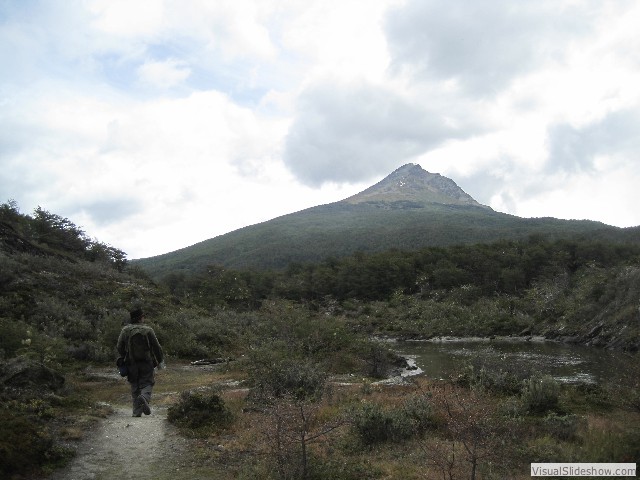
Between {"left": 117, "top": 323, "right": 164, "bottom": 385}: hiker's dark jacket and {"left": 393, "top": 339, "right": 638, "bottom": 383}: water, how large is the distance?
9996 mm

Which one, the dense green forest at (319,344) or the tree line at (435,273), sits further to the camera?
the tree line at (435,273)

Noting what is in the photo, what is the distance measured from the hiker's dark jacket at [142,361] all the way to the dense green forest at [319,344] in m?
1.15

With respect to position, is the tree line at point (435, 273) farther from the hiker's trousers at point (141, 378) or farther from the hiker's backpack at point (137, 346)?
the hiker's backpack at point (137, 346)

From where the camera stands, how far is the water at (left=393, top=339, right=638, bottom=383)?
57.6 ft

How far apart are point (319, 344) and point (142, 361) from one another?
1418 centimetres

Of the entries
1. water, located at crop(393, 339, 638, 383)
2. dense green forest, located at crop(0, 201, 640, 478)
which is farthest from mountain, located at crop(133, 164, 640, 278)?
water, located at crop(393, 339, 638, 383)

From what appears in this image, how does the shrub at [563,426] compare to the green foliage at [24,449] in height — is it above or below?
below

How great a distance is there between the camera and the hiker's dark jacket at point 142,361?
9.22 m

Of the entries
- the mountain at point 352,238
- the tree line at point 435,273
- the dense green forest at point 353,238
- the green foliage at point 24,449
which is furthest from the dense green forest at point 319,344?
the mountain at point 352,238

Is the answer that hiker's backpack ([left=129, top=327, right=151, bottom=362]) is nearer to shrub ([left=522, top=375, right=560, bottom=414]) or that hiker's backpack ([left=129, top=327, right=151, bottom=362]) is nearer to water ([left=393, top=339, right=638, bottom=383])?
shrub ([left=522, top=375, right=560, bottom=414])

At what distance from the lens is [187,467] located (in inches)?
279

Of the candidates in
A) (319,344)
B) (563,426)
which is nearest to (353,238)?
(319,344)

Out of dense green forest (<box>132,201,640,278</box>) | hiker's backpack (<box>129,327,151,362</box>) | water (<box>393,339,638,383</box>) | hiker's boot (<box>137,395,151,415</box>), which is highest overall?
dense green forest (<box>132,201,640,278</box>)

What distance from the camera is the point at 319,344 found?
22.8 metres
